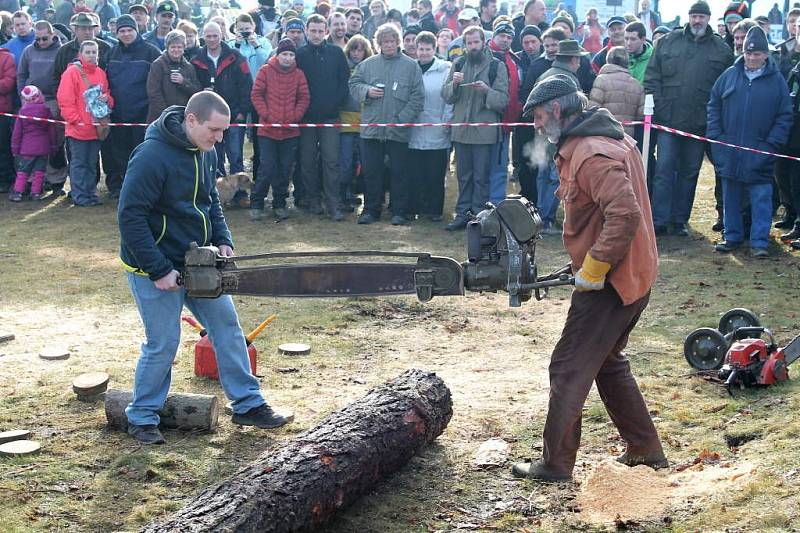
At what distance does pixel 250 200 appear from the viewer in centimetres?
1341

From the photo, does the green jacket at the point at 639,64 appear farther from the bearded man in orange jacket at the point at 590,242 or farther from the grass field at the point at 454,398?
the bearded man in orange jacket at the point at 590,242

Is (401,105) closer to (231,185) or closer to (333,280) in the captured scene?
(231,185)

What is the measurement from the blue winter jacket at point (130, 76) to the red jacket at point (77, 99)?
118 millimetres

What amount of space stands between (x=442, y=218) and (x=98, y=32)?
5.50 meters

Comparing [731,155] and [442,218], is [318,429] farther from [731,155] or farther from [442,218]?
[442,218]

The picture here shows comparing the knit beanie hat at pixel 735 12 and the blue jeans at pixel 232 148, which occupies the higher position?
the knit beanie hat at pixel 735 12

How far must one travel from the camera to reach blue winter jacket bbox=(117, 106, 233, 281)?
18.1ft

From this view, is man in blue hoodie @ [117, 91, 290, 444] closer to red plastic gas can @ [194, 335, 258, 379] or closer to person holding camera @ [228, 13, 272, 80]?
red plastic gas can @ [194, 335, 258, 379]

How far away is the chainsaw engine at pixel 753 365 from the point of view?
20.7ft

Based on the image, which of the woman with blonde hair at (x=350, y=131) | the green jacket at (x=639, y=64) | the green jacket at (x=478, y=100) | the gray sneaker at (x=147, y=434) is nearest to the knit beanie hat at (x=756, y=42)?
the green jacket at (x=639, y=64)

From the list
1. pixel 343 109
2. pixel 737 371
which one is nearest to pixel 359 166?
pixel 343 109

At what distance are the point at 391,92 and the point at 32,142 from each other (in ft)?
16.7

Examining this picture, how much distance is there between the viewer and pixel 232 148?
13875 mm

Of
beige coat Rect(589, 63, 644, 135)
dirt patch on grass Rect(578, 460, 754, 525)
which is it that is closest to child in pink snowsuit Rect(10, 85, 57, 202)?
beige coat Rect(589, 63, 644, 135)
